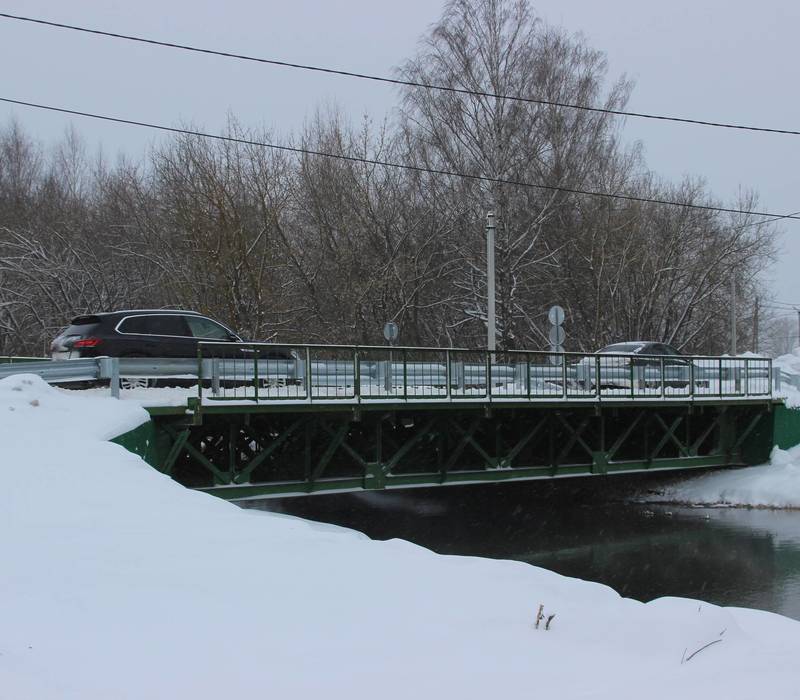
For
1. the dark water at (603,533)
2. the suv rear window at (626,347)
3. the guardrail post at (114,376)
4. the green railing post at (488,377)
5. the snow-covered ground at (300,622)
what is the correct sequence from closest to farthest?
the snow-covered ground at (300,622) → the guardrail post at (114,376) → the dark water at (603,533) → the green railing post at (488,377) → the suv rear window at (626,347)

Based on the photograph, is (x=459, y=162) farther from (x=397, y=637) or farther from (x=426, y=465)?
(x=397, y=637)

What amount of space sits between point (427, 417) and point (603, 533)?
22.2 ft

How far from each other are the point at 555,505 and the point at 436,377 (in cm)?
1077

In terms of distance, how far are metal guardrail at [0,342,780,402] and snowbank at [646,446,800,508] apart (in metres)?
3.29

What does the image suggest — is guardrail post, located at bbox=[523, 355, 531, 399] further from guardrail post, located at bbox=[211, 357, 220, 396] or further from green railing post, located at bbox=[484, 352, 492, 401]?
guardrail post, located at bbox=[211, 357, 220, 396]

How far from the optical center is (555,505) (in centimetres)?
2772

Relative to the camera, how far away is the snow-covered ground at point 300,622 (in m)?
5.56

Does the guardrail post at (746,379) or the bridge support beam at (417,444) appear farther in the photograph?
the guardrail post at (746,379)

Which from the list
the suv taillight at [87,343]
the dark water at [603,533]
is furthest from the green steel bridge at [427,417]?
the suv taillight at [87,343]

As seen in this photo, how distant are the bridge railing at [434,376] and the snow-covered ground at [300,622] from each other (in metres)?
6.41

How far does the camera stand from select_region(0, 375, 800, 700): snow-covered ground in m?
5.56

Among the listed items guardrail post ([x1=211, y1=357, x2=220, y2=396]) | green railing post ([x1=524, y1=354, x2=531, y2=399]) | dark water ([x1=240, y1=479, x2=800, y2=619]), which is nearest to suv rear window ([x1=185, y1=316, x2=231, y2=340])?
guardrail post ([x1=211, y1=357, x2=220, y2=396])

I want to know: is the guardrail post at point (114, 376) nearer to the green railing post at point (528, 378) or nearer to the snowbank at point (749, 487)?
the green railing post at point (528, 378)

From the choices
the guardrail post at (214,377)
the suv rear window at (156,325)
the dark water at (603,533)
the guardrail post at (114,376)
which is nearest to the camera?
the guardrail post at (114,376)
